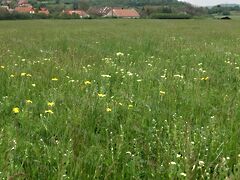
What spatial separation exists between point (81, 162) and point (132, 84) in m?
2.75

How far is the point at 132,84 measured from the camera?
5254 mm

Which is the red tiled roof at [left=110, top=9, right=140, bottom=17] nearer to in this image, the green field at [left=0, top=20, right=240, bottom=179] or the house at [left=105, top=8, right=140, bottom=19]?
the house at [left=105, top=8, right=140, bottom=19]

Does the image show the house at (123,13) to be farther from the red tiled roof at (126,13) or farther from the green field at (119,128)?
the green field at (119,128)

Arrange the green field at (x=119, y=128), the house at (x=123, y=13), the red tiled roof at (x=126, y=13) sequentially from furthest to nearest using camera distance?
1. the house at (x=123, y=13)
2. the red tiled roof at (x=126, y=13)
3. the green field at (x=119, y=128)

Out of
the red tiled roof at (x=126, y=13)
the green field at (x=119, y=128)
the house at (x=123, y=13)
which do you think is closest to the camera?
the green field at (x=119, y=128)

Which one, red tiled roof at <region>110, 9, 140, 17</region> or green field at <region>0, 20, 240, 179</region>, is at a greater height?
red tiled roof at <region>110, 9, 140, 17</region>

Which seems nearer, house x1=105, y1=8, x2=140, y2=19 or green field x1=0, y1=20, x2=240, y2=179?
green field x1=0, y1=20, x2=240, y2=179

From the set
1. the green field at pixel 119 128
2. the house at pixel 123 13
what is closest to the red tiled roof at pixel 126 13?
the house at pixel 123 13

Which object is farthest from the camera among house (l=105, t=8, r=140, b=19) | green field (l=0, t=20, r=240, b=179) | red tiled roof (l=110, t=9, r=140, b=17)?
house (l=105, t=8, r=140, b=19)

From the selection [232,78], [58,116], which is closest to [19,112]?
[58,116]

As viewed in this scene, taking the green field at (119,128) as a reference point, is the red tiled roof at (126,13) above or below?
above

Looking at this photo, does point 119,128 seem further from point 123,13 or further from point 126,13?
point 123,13

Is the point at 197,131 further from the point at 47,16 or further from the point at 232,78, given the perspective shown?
the point at 47,16

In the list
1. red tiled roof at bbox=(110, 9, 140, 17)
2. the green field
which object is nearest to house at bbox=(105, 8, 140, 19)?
red tiled roof at bbox=(110, 9, 140, 17)
